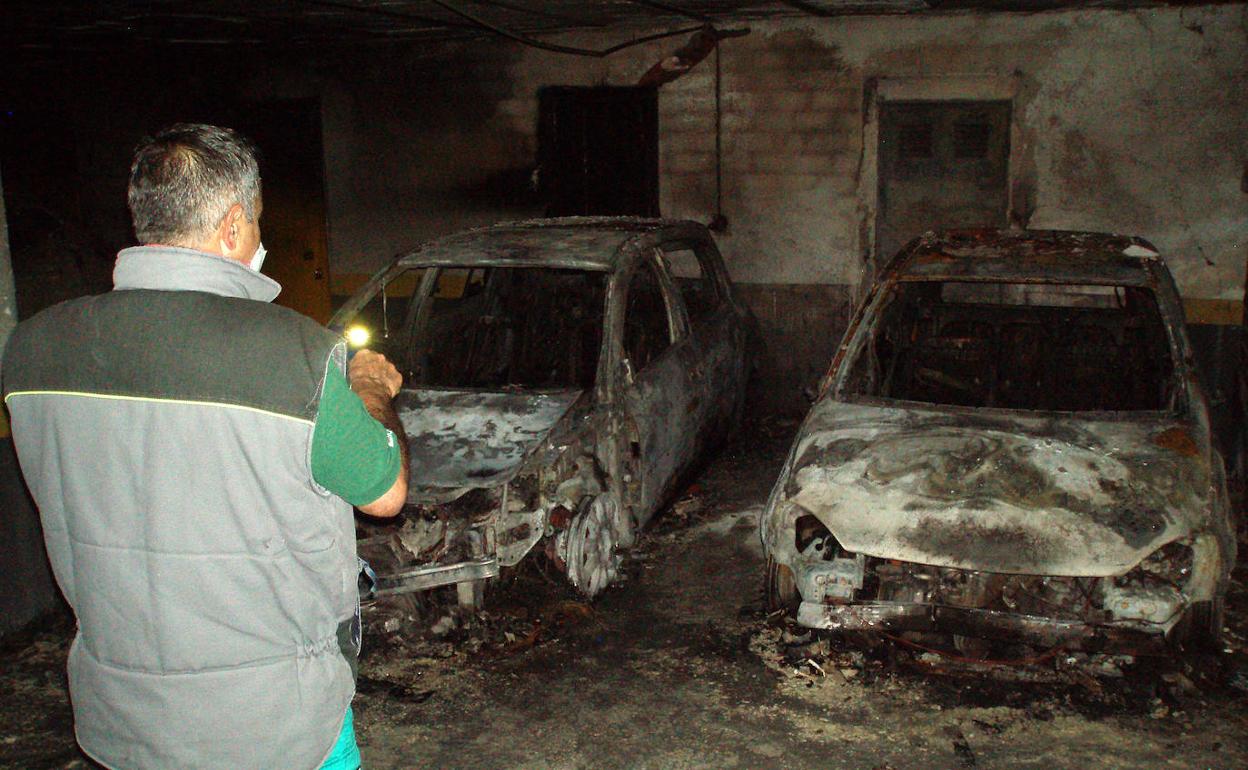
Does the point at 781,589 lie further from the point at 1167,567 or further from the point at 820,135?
the point at 820,135

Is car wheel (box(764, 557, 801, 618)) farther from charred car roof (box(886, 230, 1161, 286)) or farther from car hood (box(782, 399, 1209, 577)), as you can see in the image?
charred car roof (box(886, 230, 1161, 286))

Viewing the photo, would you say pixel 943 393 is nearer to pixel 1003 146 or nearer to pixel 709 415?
pixel 709 415

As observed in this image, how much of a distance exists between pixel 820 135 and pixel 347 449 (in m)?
7.28

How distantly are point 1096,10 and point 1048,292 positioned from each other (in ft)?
7.01

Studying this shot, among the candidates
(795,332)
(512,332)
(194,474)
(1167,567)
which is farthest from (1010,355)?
(194,474)

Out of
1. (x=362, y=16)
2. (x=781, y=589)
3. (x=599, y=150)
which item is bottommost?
(x=781, y=589)

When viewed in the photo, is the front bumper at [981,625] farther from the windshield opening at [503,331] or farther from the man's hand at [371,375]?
the man's hand at [371,375]

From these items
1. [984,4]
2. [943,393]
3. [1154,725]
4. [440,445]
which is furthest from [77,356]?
[984,4]

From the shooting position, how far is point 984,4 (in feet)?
24.1

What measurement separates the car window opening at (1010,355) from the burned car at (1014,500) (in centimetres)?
3

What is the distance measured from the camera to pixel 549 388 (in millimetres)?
5152

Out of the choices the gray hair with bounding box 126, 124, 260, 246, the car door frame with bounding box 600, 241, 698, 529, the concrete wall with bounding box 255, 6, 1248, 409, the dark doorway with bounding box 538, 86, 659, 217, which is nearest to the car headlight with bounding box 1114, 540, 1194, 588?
the car door frame with bounding box 600, 241, 698, 529

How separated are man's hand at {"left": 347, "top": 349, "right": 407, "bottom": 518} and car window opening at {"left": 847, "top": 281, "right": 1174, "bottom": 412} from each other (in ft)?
11.0

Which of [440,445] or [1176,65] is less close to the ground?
[1176,65]
